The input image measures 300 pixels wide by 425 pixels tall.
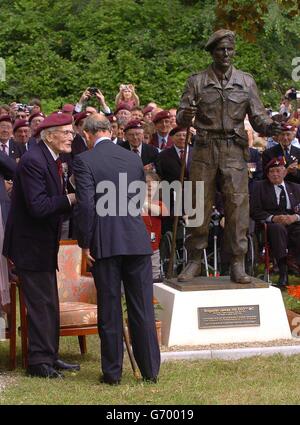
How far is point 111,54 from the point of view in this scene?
2292 centimetres

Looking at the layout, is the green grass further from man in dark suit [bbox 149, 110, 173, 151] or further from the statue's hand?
man in dark suit [bbox 149, 110, 173, 151]

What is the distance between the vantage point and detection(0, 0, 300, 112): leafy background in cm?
2225

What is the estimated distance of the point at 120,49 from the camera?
22.6 m

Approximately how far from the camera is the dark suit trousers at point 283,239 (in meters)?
12.5

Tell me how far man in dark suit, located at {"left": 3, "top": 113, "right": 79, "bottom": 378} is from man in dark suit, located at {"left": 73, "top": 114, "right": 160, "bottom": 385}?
34cm

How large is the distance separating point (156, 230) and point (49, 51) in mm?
12235

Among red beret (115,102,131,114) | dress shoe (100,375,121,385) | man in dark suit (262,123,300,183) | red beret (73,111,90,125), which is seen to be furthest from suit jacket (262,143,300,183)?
dress shoe (100,375,121,385)

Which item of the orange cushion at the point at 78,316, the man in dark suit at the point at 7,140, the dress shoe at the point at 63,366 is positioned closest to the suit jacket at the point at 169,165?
the man in dark suit at the point at 7,140

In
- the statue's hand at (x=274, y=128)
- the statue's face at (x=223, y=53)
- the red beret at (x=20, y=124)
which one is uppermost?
the statue's face at (x=223, y=53)

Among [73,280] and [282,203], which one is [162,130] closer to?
Result: [282,203]

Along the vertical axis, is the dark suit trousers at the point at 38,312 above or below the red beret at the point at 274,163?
below

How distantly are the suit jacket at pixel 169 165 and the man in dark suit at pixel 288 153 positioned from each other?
55.1 inches

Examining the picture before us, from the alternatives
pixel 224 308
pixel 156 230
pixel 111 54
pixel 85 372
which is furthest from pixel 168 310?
pixel 111 54

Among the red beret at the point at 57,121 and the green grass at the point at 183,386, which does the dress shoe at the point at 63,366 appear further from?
the red beret at the point at 57,121
